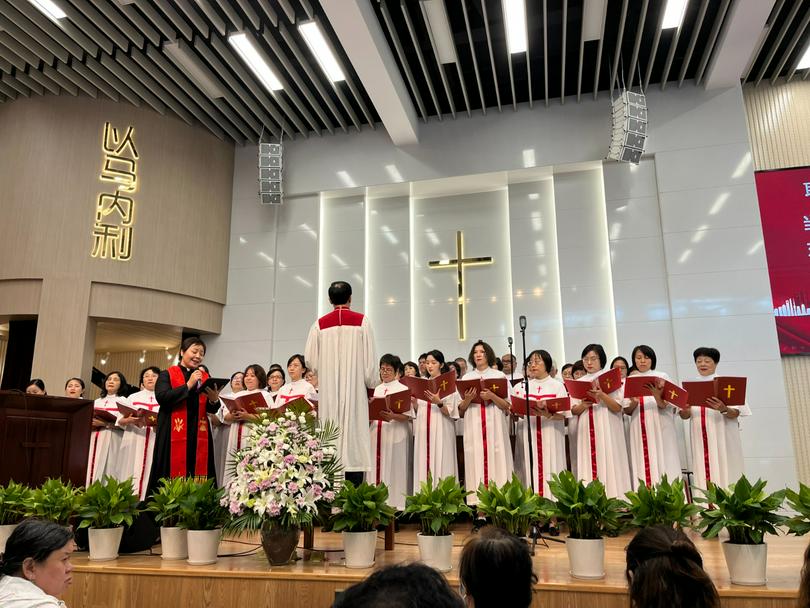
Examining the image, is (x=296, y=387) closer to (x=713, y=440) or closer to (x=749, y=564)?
(x=713, y=440)

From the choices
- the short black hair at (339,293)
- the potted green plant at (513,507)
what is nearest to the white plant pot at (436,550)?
the potted green plant at (513,507)

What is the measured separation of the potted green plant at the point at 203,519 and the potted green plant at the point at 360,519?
63 centimetres

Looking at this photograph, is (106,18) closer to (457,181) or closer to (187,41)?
(187,41)

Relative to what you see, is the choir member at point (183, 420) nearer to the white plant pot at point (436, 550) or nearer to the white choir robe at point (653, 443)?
the white plant pot at point (436, 550)

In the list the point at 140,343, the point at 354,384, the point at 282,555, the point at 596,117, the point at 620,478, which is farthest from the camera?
the point at 140,343

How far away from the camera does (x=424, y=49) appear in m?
7.83

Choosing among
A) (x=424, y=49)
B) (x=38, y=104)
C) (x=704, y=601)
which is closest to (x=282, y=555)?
(x=704, y=601)

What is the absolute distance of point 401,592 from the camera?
0.83m

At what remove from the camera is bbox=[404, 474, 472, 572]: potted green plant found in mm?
2906

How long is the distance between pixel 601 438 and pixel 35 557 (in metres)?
4.14

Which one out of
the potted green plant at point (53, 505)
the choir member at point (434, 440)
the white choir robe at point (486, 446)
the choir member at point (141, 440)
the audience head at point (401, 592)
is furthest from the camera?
the choir member at point (141, 440)

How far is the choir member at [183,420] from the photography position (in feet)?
13.5

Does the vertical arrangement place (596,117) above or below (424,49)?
below

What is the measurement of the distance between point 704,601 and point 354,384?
8.81 feet
